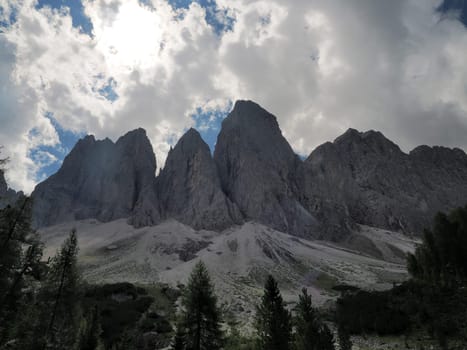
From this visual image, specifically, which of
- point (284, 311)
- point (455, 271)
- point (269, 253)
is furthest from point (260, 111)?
point (284, 311)

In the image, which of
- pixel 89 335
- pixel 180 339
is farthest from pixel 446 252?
pixel 89 335

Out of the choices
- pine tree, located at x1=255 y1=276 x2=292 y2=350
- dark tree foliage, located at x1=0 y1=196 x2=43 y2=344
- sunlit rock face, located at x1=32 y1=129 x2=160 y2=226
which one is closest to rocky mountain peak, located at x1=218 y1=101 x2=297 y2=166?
sunlit rock face, located at x1=32 y1=129 x2=160 y2=226

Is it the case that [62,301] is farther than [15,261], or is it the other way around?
[62,301]

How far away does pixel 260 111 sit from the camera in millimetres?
177250

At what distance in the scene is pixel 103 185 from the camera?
147125 mm

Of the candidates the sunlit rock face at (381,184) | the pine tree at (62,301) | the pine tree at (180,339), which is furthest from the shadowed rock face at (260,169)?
the pine tree at (62,301)

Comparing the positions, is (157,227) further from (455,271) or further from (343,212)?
(455,271)

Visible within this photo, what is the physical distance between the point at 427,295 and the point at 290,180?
13046 cm

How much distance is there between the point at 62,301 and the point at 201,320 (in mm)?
9678

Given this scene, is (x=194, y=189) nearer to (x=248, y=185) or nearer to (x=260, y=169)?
(x=248, y=185)

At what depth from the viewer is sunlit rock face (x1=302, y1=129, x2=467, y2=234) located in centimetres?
15988

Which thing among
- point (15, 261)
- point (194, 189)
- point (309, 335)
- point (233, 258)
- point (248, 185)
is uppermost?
point (248, 185)

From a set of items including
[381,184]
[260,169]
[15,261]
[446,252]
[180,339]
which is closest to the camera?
[15,261]

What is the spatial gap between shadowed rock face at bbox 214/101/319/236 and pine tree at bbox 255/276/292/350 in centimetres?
10742
